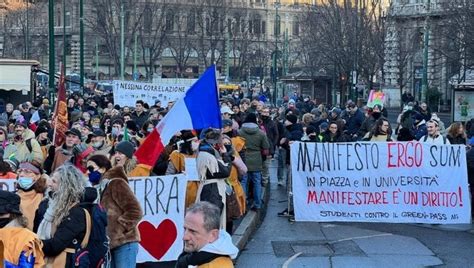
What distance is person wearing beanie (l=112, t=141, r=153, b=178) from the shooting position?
29.7ft

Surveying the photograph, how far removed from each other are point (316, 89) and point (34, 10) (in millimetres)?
31052

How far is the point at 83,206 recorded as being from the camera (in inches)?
263

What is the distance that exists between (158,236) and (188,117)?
1279 mm

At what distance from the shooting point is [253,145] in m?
15.3

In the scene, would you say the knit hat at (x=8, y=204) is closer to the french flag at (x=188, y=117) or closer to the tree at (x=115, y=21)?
the french flag at (x=188, y=117)

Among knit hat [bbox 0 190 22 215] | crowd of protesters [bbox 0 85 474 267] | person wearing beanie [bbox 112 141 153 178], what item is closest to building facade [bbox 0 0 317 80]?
crowd of protesters [bbox 0 85 474 267]

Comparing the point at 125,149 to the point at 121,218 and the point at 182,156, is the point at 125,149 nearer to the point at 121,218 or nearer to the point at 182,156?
the point at 121,218

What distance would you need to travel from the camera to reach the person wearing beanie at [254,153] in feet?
49.1

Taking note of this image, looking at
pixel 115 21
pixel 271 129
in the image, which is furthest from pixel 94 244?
pixel 115 21

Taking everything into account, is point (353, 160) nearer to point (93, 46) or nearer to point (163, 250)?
point (163, 250)

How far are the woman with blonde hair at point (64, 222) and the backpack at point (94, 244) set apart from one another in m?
0.05

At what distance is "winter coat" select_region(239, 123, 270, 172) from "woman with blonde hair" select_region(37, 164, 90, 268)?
27.8 feet

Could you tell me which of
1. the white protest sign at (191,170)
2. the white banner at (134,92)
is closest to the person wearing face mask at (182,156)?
the white protest sign at (191,170)

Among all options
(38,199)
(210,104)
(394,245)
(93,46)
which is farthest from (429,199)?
(93,46)
